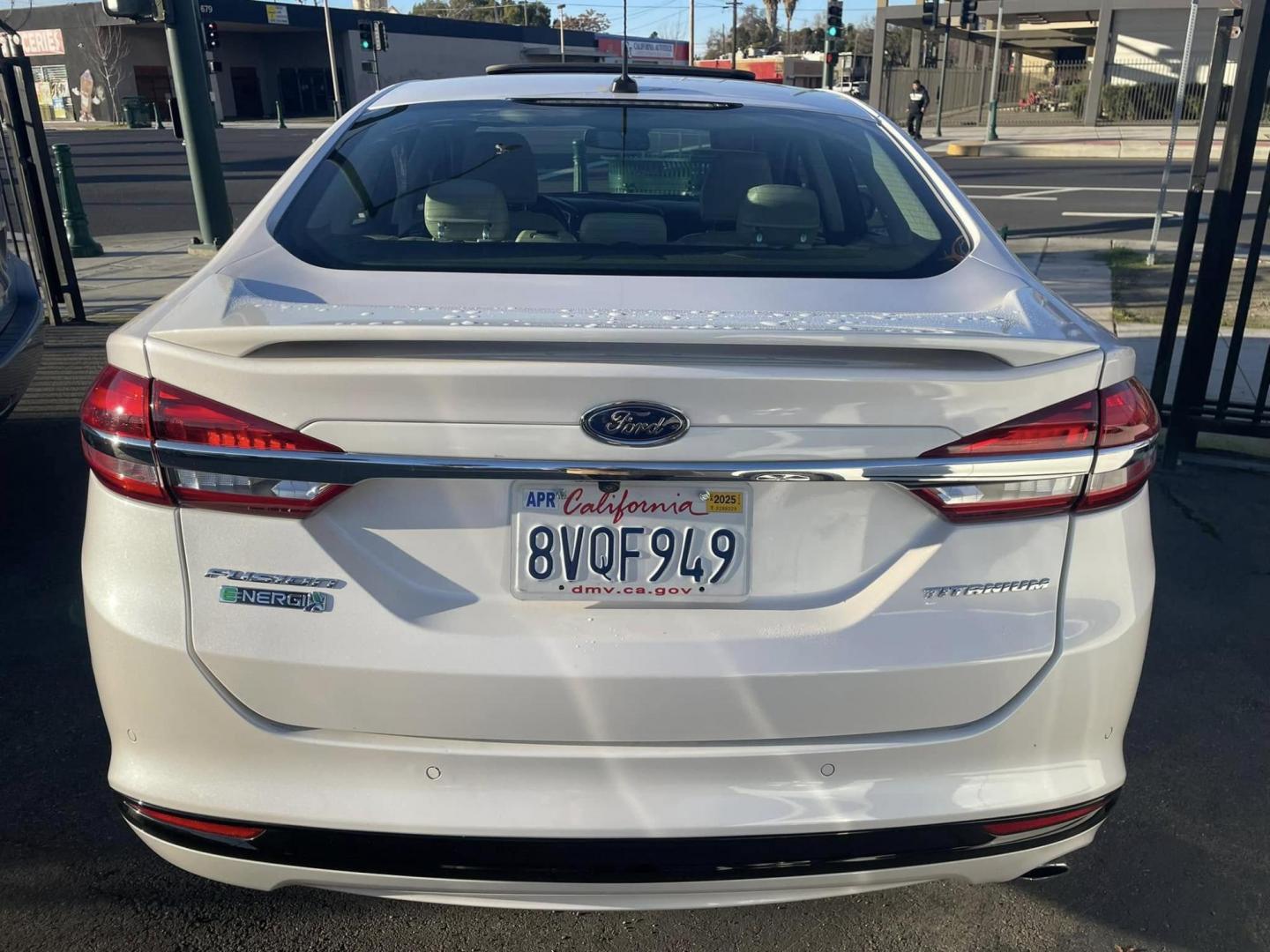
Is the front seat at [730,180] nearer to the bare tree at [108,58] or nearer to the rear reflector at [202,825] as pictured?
the rear reflector at [202,825]

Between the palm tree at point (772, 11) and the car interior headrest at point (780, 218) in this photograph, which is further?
the palm tree at point (772, 11)

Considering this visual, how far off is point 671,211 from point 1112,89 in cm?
3645

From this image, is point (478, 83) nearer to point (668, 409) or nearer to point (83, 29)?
point (668, 409)

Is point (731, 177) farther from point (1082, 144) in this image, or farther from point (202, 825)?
point (1082, 144)

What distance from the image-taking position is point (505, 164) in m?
2.98

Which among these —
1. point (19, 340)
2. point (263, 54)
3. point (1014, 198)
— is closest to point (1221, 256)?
point (19, 340)

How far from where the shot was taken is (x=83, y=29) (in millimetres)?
50812

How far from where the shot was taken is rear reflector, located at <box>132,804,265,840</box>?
189cm

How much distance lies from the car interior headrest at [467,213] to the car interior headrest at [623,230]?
0.21 m

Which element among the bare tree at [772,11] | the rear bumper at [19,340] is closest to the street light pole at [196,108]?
the rear bumper at [19,340]

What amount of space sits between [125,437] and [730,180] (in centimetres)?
175

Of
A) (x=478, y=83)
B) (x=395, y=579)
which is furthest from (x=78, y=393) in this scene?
(x=395, y=579)

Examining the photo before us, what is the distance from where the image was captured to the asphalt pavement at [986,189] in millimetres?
14016

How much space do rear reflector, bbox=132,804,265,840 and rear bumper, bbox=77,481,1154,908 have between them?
25mm
